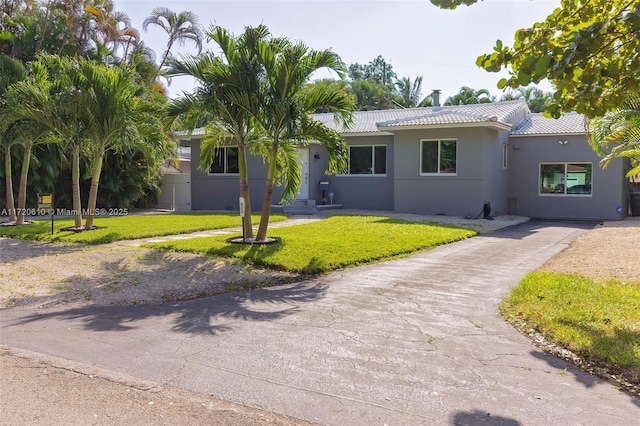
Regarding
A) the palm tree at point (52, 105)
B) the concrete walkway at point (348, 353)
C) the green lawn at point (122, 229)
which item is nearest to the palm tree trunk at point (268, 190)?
the concrete walkway at point (348, 353)

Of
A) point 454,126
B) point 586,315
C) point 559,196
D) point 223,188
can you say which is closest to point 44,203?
point 223,188

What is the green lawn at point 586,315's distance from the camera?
4957 mm

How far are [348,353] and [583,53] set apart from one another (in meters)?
3.31

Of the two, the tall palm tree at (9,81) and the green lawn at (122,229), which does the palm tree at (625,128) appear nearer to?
the green lawn at (122,229)

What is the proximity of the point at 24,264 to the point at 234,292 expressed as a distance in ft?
14.9

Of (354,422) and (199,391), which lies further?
(199,391)

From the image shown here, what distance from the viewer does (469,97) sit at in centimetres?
4469

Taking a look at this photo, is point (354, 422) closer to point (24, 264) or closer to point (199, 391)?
point (199, 391)

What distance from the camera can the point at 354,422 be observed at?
373 centimetres

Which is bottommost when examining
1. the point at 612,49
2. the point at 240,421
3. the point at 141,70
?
the point at 240,421

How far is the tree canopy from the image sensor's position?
14.0 ft

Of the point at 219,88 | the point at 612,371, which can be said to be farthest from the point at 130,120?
the point at 612,371

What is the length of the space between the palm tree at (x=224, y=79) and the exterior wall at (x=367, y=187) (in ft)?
35.6

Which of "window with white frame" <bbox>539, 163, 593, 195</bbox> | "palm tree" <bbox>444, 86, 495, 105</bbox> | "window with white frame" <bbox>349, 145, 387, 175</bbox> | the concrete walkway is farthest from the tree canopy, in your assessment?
"palm tree" <bbox>444, 86, 495, 105</bbox>
